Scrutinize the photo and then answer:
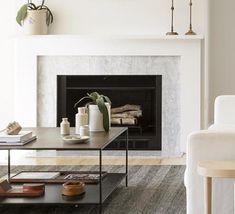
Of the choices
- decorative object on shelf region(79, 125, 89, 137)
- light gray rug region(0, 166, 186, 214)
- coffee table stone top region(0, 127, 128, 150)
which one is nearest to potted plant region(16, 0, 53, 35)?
light gray rug region(0, 166, 186, 214)

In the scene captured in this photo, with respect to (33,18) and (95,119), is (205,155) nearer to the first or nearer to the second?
(95,119)

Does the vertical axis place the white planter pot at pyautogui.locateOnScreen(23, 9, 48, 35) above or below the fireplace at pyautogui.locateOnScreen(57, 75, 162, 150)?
above

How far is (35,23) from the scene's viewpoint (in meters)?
6.27

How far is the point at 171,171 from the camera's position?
5250 mm

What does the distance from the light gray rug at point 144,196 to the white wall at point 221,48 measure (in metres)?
1.73

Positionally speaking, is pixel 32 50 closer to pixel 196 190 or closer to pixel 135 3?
pixel 135 3

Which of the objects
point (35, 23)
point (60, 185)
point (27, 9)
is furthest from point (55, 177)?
point (27, 9)

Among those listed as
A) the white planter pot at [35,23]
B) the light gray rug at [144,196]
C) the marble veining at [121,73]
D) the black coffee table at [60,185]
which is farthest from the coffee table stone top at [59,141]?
the white planter pot at [35,23]

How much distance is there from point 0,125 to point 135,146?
1649 mm

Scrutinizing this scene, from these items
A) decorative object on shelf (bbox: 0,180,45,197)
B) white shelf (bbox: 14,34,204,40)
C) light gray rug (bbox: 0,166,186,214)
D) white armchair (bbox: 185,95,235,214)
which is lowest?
light gray rug (bbox: 0,166,186,214)

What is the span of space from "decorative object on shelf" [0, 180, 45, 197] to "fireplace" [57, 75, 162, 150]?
8.53 feet

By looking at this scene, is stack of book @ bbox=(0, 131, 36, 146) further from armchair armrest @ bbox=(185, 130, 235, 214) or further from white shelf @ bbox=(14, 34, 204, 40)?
white shelf @ bbox=(14, 34, 204, 40)

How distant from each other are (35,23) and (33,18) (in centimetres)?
6

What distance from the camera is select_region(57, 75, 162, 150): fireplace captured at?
6.45 m
